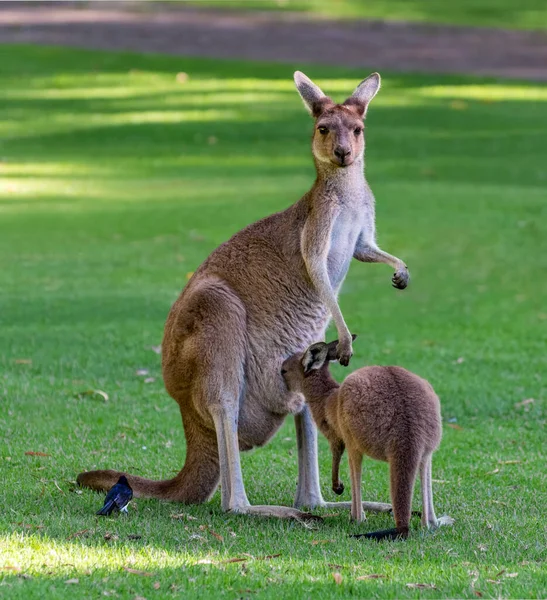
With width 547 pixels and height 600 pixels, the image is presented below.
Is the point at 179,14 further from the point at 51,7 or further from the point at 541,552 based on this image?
the point at 541,552

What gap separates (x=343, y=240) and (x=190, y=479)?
4.33 feet

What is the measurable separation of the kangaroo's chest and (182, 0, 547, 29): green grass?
28223mm

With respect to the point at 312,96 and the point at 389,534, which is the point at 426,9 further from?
the point at 389,534

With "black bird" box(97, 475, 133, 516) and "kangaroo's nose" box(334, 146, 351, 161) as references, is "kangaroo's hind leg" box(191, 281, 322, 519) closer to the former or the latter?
"black bird" box(97, 475, 133, 516)

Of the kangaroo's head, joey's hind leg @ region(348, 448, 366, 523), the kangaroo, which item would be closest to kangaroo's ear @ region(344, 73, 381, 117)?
the kangaroo's head

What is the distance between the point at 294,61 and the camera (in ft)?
84.7

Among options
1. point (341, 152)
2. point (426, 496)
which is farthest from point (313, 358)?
point (341, 152)

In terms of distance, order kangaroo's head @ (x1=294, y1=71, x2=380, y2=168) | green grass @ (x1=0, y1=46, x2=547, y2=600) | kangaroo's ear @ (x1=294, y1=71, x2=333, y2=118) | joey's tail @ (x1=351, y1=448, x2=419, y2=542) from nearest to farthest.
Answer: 1. green grass @ (x1=0, y1=46, x2=547, y2=600)
2. joey's tail @ (x1=351, y1=448, x2=419, y2=542)
3. kangaroo's head @ (x1=294, y1=71, x2=380, y2=168)
4. kangaroo's ear @ (x1=294, y1=71, x2=333, y2=118)

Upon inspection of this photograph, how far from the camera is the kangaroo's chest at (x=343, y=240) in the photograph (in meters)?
5.86

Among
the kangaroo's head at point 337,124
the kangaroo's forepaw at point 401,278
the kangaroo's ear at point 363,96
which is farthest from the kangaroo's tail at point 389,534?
the kangaroo's ear at point 363,96

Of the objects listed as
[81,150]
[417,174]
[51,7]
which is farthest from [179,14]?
[417,174]

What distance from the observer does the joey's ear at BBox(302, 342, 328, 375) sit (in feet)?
18.6

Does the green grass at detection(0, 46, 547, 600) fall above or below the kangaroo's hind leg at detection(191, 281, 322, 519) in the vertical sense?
below

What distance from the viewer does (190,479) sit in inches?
232
